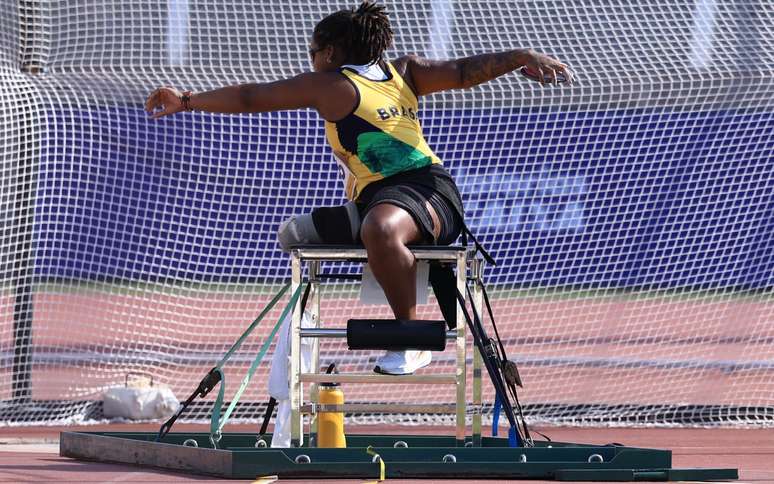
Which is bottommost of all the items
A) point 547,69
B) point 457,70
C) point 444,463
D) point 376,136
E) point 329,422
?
point 444,463

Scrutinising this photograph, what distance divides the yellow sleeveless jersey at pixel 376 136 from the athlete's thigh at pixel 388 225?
0.33 m

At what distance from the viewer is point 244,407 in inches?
316

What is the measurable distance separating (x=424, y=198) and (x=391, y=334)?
1.82ft

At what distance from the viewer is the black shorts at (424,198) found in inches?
194

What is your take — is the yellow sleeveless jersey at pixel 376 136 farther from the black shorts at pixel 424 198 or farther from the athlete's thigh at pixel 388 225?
the athlete's thigh at pixel 388 225

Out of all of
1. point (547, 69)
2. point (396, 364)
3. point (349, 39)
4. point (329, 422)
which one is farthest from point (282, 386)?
point (547, 69)

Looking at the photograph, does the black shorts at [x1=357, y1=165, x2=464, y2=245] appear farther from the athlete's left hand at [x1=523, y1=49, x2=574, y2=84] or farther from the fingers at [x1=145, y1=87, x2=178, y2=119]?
the fingers at [x1=145, y1=87, x2=178, y2=119]

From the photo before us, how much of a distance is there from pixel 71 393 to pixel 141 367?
0.76 metres

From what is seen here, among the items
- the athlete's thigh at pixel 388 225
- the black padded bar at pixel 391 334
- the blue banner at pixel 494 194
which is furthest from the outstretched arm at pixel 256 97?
the blue banner at pixel 494 194

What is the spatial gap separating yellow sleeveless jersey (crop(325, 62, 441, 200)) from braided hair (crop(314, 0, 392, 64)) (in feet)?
0.44

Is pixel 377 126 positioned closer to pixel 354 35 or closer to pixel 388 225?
pixel 354 35

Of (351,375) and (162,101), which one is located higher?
(162,101)

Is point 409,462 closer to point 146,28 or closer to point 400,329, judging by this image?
point 400,329

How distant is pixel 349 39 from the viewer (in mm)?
5285
